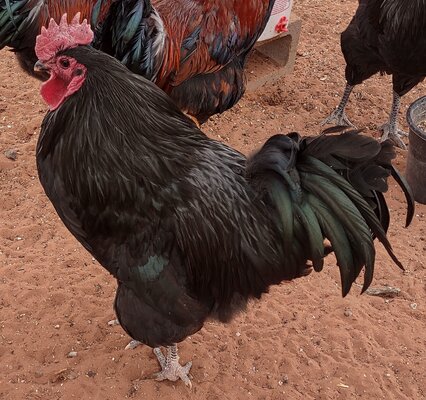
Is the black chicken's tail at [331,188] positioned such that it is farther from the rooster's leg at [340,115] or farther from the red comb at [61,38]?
the rooster's leg at [340,115]

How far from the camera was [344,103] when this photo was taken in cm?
561

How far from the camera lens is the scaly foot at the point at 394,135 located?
215 inches

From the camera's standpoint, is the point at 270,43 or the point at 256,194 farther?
the point at 270,43

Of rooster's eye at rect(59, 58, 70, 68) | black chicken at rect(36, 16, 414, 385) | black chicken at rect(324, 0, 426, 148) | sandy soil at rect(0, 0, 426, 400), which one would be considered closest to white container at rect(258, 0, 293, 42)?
black chicken at rect(324, 0, 426, 148)

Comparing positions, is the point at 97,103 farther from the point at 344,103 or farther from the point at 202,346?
the point at 344,103

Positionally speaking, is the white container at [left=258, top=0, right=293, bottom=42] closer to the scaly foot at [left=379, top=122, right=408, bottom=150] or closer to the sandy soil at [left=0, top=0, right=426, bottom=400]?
the scaly foot at [left=379, top=122, right=408, bottom=150]

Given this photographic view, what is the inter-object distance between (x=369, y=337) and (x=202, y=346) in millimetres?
1074

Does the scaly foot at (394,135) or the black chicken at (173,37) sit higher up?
the black chicken at (173,37)

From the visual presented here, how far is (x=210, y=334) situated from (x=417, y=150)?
2377mm

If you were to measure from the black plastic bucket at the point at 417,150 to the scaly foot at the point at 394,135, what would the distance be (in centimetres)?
46

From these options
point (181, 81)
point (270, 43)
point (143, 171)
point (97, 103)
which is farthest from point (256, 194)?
point (270, 43)

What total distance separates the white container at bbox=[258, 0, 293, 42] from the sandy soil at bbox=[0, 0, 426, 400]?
215cm

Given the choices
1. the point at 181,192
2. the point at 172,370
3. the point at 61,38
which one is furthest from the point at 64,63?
the point at 172,370

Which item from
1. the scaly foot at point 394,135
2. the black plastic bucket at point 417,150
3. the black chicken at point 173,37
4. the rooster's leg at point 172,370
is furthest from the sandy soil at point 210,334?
the black chicken at point 173,37
